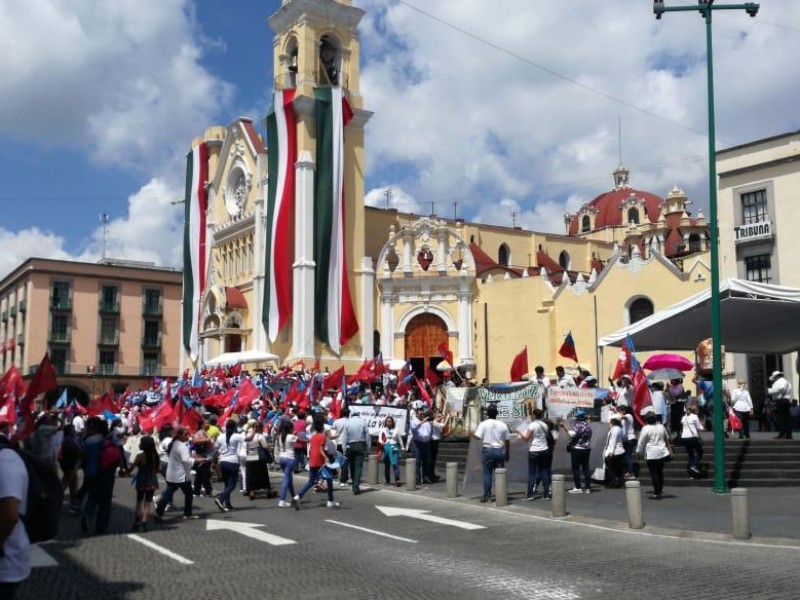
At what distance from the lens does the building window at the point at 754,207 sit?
32.0 metres

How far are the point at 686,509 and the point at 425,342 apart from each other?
29.8 metres

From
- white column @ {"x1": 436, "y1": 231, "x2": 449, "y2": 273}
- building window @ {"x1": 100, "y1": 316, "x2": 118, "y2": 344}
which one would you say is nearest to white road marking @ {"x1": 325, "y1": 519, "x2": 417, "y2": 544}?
white column @ {"x1": 436, "y1": 231, "x2": 449, "y2": 273}

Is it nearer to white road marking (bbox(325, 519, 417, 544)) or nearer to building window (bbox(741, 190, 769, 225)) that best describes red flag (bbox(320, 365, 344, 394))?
white road marking (bbox(325, 519, 417, 544))

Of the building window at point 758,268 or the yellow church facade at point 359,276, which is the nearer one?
the building window at point 758,268

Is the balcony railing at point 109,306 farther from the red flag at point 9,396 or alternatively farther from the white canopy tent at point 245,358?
the red flag at point 9,396

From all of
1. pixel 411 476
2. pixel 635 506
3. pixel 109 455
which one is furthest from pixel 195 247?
pixel 635 506

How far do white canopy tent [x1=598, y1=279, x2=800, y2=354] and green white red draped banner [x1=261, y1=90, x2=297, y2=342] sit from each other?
2401 cm

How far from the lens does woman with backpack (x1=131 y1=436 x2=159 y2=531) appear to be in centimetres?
1323

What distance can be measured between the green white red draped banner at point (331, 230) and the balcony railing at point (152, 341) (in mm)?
28474

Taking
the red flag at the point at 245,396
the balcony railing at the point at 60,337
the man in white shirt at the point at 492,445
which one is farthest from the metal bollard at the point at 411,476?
the balcony railing at the point at 60,337

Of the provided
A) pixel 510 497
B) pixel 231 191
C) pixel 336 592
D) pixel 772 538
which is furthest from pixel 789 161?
pixel 231 191

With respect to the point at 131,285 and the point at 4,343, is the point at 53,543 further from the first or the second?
the point at 4,343

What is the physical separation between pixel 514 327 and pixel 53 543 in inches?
1209

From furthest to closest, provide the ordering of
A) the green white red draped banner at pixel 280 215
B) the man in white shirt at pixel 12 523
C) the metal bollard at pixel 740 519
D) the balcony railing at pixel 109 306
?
1. the balcony railing at pixel 109 306
2. the green white red draped banner at pixel 280 215
3. the metal bollard at pixel 740 519
4. the man in white shirt at pixel 12 523
